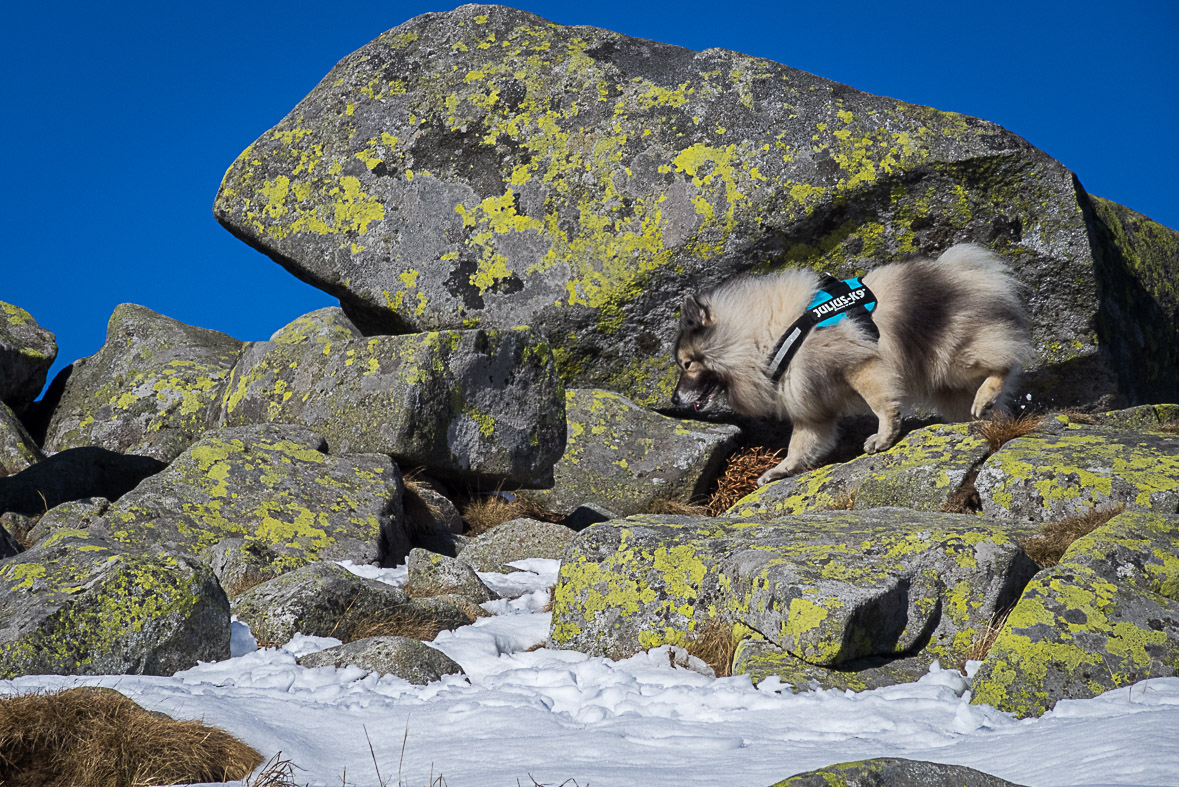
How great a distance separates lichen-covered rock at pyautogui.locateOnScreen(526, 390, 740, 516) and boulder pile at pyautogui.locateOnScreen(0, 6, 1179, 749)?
3cm

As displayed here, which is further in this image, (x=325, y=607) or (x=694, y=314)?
(x=694, y=314)

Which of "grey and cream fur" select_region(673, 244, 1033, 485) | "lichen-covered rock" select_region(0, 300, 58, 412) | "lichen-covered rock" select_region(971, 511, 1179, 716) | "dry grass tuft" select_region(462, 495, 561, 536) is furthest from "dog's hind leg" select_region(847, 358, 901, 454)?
"lichen-covered rock" select_region(0, 300, 58, 412)

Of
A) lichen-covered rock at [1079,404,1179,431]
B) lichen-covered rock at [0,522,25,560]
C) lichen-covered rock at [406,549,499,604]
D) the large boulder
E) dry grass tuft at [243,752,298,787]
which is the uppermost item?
the large boulder

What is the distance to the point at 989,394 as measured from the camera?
351 inches

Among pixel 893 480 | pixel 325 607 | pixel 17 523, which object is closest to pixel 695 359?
pixel 893 480

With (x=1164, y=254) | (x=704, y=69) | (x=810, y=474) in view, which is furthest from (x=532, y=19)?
(x=1164, y=254)

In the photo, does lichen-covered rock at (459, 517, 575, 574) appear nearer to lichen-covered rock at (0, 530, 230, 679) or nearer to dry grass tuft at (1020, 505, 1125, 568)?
lichen-covered rock at (0, 530, 230, 679)

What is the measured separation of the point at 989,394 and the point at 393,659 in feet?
21.1

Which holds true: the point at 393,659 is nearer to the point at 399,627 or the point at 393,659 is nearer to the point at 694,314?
the point at 399,627

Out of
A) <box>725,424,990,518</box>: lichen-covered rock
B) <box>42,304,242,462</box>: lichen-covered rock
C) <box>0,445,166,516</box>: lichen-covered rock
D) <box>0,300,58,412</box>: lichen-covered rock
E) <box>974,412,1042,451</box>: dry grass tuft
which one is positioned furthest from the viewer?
<box>0,300,58,412</box>: lichen-covered rock

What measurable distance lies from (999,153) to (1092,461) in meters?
4.81

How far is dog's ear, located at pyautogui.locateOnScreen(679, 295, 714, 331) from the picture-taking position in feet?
31.0

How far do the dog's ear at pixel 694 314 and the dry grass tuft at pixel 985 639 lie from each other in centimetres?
517

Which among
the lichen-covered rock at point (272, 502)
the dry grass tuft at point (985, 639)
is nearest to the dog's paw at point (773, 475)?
the lichen-covered rock at point (272, 502)
